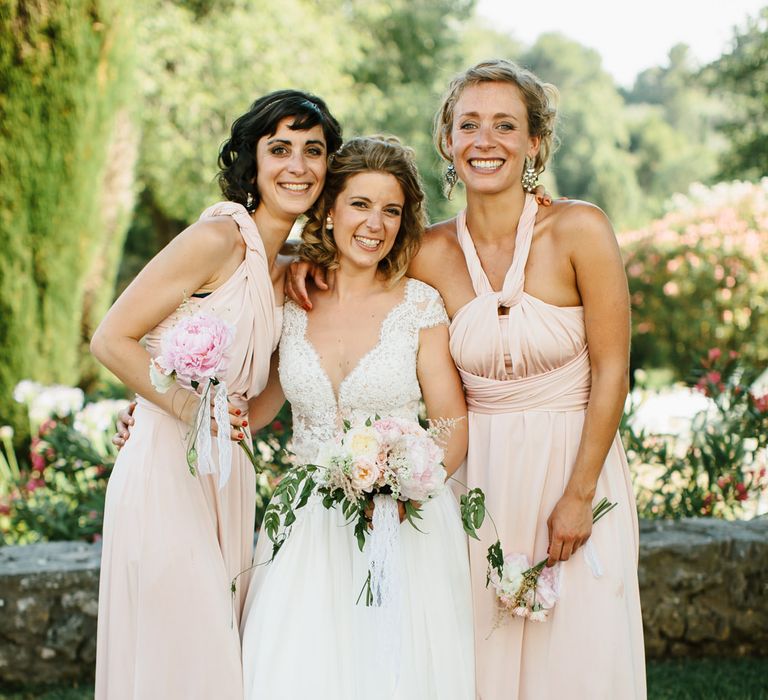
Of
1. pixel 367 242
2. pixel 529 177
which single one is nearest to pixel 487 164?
pixel 529 177

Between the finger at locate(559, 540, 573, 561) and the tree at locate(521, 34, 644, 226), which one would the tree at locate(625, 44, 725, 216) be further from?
the finger at locate(559, 540, 573, 561)

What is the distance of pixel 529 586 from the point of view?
3053mm

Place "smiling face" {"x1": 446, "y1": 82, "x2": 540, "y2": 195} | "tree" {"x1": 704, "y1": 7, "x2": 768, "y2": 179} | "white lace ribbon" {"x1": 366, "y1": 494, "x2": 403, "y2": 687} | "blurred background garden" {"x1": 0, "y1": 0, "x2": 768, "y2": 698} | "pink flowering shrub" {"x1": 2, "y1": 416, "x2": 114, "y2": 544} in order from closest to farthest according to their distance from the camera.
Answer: "white lace ribbon" {"x1": 366, "y1": 494, "x2": 403, "y2": 687}, "smiling face" {"x1": 446, "y1": 82, "x2": 540, "y2": 195}, "pink flowering shrub" {"x1": 2, "y1": 416, "x2": 114, "y2": 544}, "blurred background garden" {"x1": 0, "y1": 0, "x2": 768, "y2": 698}, "tree" {"x1": 704, "y1": 7, "x2": 768, "y2": 179}

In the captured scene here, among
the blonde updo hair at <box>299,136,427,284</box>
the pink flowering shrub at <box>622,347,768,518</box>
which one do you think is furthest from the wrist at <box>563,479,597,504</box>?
the pink flowering shrub at <box>622,347,768,518</box>

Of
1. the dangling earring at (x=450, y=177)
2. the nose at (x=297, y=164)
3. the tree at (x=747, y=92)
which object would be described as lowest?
the nose at (x=297, y=164)

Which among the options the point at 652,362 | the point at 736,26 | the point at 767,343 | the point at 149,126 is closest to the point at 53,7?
the point at 149,126

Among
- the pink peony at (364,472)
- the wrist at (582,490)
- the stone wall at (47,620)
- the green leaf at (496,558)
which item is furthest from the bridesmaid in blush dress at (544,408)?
the stone wall at (47,620)

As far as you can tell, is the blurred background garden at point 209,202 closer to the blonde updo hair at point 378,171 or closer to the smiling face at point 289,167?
the blonde updo hair at point 378,171

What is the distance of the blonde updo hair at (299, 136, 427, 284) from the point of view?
3332mm

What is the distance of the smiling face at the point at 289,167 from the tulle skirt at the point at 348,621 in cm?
114

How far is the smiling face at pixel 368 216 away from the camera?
10.8 ft

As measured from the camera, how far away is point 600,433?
3066mm

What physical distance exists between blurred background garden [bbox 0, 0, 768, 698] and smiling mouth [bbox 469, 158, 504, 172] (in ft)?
2.10

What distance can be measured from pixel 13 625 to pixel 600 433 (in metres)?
2.95
